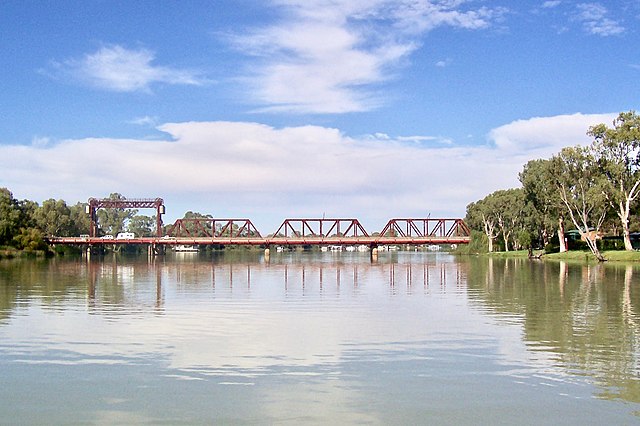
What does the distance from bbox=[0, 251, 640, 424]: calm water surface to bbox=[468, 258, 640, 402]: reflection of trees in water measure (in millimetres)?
84

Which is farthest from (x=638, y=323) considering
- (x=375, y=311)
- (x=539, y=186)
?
(x=539, y=186)

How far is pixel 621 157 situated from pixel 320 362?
7494cm

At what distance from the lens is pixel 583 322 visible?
24.9 m

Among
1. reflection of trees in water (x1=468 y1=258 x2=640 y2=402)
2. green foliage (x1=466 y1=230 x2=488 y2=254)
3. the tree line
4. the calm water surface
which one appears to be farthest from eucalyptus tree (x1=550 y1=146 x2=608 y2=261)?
green foliage (x1=466 y1=230 x2=488 y2=254)

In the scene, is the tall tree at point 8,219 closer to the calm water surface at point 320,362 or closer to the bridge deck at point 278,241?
the bridge deck at point 278,241

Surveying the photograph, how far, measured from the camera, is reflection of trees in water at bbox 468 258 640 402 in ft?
53.1

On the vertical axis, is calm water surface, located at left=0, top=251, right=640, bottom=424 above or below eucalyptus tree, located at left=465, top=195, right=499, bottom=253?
below

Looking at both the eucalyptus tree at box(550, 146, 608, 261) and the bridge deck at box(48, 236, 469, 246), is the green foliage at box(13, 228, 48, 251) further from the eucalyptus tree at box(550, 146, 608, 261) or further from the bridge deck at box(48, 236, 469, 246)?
the eucalyptus tree at box(550, 146, 608, 261)

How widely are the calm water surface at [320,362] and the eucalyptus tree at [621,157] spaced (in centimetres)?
5307

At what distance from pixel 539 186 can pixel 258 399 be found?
93.9 m

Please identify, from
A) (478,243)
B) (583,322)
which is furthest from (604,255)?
(583,322)

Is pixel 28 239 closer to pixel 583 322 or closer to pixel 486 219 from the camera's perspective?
pixel 486 219

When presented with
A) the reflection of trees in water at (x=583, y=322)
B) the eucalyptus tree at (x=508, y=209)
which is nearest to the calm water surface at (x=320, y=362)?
the reflection of trees in water at (x=583, y=322)

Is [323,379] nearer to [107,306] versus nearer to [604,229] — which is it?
A: [107,306]
